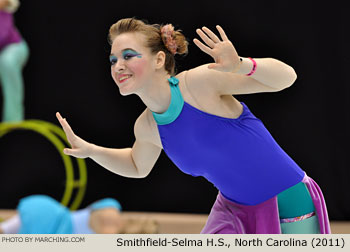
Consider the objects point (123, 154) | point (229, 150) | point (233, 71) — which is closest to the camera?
point (233, 71)

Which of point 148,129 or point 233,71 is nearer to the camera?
point 233,71

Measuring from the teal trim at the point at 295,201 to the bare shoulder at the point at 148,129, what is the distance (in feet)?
1.76

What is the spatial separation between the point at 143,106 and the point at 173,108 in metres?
3.46

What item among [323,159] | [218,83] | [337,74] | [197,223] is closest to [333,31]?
[337,74]

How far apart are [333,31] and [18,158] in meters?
3.68

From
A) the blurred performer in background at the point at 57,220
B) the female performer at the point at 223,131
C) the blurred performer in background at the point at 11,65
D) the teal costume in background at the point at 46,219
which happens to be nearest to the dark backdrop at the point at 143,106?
the blurred performer in background at the point at 11,65

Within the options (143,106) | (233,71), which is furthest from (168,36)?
(143,106)

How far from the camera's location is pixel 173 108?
2.22 metres

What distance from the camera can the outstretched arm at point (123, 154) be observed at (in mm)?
2463

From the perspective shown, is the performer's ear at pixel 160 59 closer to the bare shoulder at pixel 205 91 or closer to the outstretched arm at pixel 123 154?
the bare shoulder at pixel 205 91

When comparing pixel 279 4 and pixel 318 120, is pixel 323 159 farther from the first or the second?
pixel 279 4

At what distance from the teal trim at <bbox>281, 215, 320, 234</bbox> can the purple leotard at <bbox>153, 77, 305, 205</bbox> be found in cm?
15

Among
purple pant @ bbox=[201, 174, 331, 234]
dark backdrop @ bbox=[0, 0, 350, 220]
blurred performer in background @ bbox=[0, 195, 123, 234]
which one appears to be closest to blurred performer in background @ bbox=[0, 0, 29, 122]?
dark backdrop @ bbox=[0, 0, 350, 220]

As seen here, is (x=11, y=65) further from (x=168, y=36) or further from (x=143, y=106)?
(x=168, y=36)
